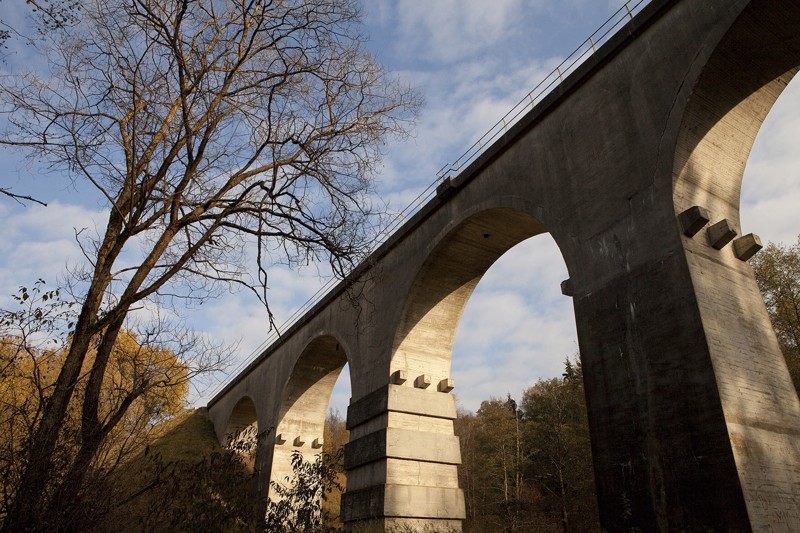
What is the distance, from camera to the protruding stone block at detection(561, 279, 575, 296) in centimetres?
914

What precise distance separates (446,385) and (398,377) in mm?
1263

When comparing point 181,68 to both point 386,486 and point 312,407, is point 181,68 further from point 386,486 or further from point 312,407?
point 312,407

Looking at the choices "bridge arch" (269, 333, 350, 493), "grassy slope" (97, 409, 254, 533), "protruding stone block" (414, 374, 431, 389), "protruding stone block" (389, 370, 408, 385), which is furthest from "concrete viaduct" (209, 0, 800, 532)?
"bridge arch" (269, 333, 350, 493)

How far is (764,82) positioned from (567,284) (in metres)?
4.00

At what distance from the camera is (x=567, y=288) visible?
30.3ft

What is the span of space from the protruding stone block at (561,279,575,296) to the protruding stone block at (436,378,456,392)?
4.85m

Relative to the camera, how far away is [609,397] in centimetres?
776

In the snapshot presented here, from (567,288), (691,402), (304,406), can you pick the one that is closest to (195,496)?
(691,402)

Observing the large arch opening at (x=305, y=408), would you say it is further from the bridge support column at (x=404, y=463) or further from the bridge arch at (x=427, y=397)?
the bridge support column at (x=404, y=463)

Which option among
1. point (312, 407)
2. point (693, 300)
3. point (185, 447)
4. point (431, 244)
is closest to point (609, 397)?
point (693, 300)

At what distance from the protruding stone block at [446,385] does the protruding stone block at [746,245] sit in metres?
7.05

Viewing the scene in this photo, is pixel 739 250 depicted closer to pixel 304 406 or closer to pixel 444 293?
pixel 444 293

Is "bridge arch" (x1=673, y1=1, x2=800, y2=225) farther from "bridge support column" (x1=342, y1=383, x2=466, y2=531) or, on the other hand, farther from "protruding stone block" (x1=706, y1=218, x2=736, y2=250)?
"bridge support column" (x1=342, y1=383, x2=466, y2=531)

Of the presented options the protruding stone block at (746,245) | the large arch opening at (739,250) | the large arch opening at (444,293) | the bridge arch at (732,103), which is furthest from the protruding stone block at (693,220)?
the large arch opening at (444,293)
